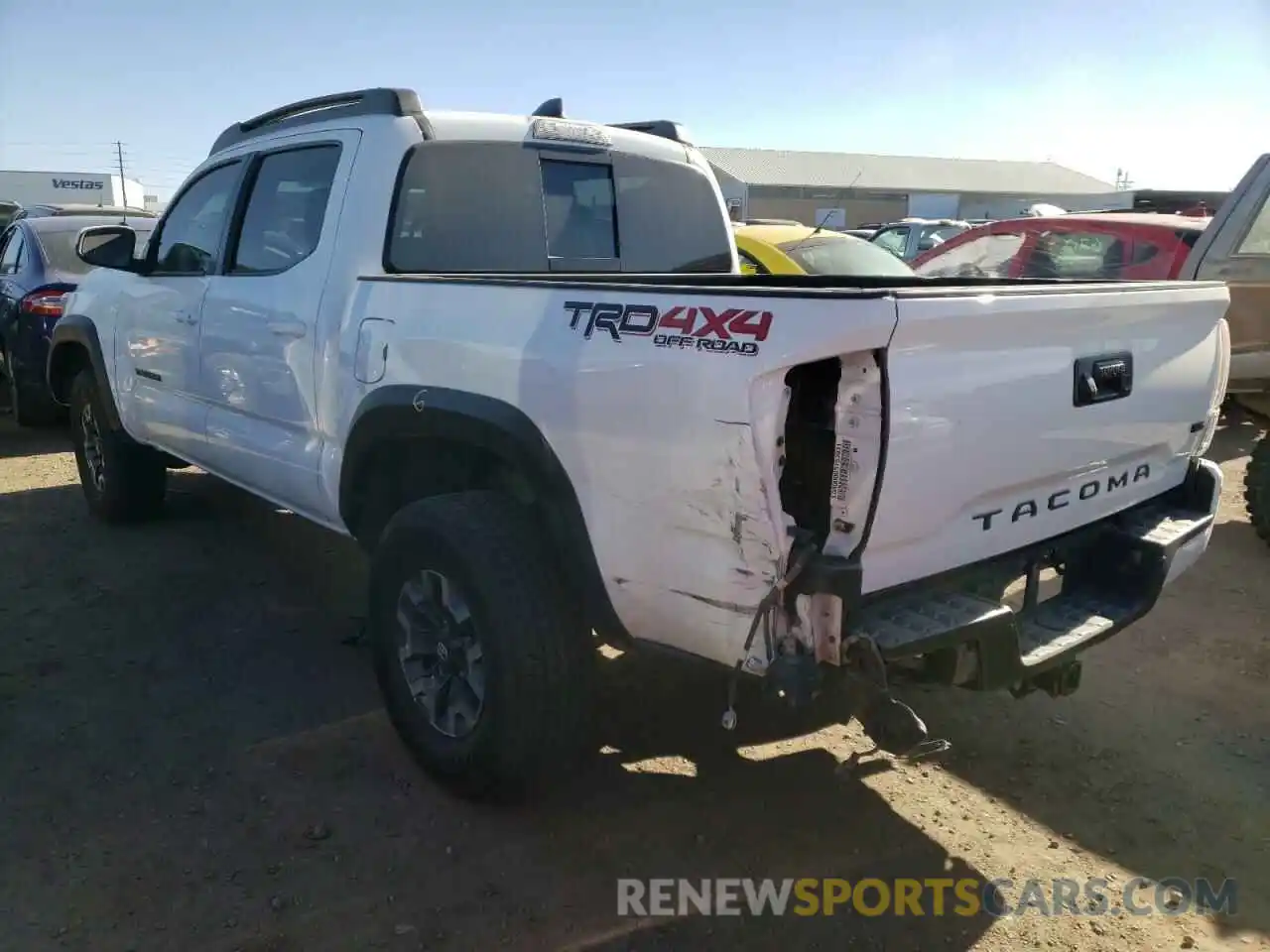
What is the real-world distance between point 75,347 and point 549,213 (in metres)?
3.49

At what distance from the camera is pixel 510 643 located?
2.68m

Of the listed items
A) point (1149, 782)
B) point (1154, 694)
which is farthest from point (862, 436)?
point (1154, 694)

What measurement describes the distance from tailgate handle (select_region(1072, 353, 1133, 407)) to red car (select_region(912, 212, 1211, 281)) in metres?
Answer: 4.91

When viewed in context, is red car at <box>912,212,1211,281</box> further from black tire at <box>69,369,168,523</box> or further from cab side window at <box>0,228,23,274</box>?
cab side window at <box>0,228,23,274</box>

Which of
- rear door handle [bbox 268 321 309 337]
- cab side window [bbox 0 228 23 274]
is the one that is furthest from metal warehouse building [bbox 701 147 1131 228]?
rear door handle [bbox 268 321 309 337]

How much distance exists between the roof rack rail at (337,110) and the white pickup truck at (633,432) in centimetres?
2

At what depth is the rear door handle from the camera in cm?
360

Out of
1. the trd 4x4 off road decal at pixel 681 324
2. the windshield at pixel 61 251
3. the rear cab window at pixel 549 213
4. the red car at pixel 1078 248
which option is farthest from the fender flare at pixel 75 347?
the red car at pixel 1078 248

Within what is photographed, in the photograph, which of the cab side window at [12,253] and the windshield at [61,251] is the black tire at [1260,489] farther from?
the cab side window at [12,253]

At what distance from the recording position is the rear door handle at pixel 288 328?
11.8 ft

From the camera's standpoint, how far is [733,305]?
86.5 inches

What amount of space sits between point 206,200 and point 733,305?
11.1ft

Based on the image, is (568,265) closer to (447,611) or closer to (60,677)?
(447,611)

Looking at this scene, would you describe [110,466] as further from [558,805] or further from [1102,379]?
[1102,379]
